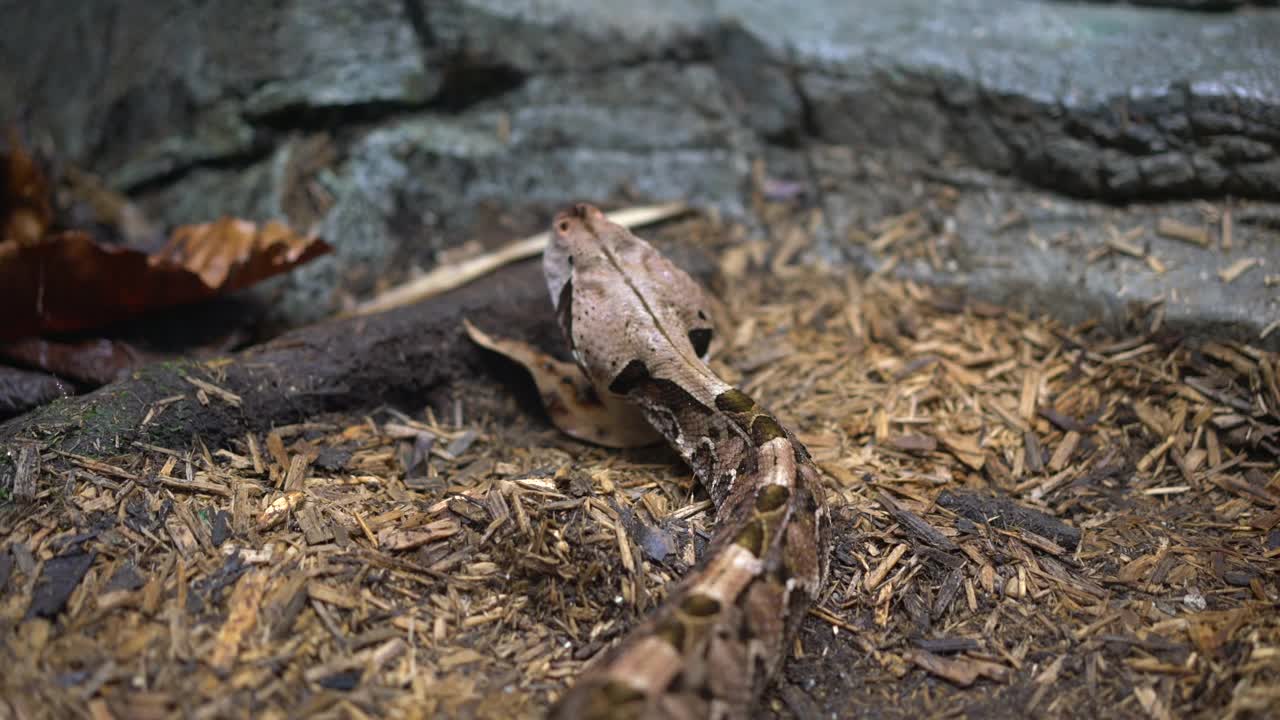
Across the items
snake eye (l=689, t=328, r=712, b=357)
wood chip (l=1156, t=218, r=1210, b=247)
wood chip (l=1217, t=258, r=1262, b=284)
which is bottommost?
snake eye (l=689, t=328, r=712, b=357)

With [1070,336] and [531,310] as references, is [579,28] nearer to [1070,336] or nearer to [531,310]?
[531,310]

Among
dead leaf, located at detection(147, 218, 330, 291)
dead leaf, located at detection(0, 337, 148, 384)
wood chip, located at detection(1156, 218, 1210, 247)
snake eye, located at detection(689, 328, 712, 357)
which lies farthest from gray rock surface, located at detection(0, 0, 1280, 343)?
snake eye, located at detection(689, 328, 712, 357)

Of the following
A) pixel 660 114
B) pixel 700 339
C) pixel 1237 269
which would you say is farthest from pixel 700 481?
pixel 660 114

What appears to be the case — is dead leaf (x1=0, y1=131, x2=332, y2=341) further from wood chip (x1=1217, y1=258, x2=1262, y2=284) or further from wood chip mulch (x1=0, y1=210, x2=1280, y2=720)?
wood chip (x1=1217, y1=258, x2=1262, y2=284)

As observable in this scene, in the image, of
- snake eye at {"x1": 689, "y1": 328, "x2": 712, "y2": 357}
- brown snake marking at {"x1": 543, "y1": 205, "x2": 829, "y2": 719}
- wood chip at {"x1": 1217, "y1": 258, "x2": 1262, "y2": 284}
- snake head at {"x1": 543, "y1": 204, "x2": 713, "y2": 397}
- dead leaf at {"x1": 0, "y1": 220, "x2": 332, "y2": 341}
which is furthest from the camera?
wood chip at {"x1": 1217, "y1": 258, "x2": 1262, "y2": 284}

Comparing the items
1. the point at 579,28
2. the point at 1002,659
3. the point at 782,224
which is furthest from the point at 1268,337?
the point at 579,28

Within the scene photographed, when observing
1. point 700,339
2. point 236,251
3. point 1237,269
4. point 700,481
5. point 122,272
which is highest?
point 122,272

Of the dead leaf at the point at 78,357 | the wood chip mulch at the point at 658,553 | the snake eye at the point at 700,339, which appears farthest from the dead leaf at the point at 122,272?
the snake eye at the point at 700,339

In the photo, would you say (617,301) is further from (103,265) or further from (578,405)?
(103,265)
